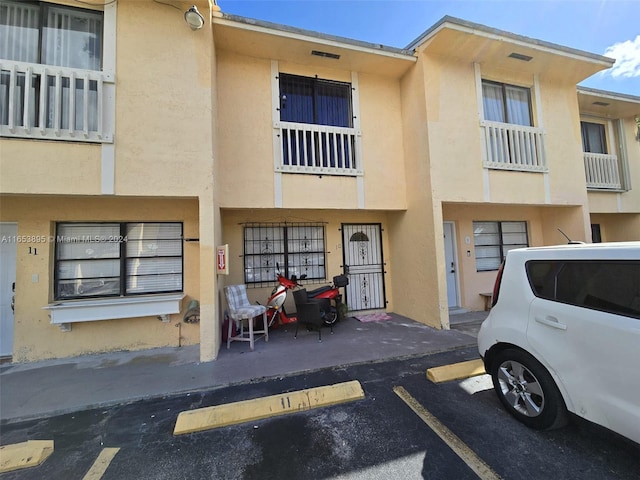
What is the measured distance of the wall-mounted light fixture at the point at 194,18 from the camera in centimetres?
Result: 415

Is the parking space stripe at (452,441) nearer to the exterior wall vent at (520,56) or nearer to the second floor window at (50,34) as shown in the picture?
the second floor window at (50,34)

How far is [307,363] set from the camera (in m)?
3.99

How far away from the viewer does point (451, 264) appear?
705 cm

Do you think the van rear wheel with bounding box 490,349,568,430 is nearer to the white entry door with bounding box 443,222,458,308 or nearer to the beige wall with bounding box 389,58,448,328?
the beige wall with bounding box 389,58,448,328

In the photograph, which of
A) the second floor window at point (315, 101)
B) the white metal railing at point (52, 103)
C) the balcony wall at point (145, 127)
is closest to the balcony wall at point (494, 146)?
the second floor window at point (315, 101)

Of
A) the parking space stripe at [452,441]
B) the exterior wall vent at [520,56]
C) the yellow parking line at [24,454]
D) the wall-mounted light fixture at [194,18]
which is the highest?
the exterior wall vent at [520,56]

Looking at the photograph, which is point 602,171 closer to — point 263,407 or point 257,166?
point 257,166

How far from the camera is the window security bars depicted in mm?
6168

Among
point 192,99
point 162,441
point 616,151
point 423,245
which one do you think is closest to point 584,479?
point 162,441

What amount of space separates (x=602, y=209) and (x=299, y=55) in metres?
9.17

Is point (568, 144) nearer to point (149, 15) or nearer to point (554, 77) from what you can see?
point (554, 77)

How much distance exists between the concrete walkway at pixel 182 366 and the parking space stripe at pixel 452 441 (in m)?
1.10

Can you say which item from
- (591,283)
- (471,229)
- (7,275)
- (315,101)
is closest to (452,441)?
(591,283)

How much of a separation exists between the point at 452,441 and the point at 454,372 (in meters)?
1.35
